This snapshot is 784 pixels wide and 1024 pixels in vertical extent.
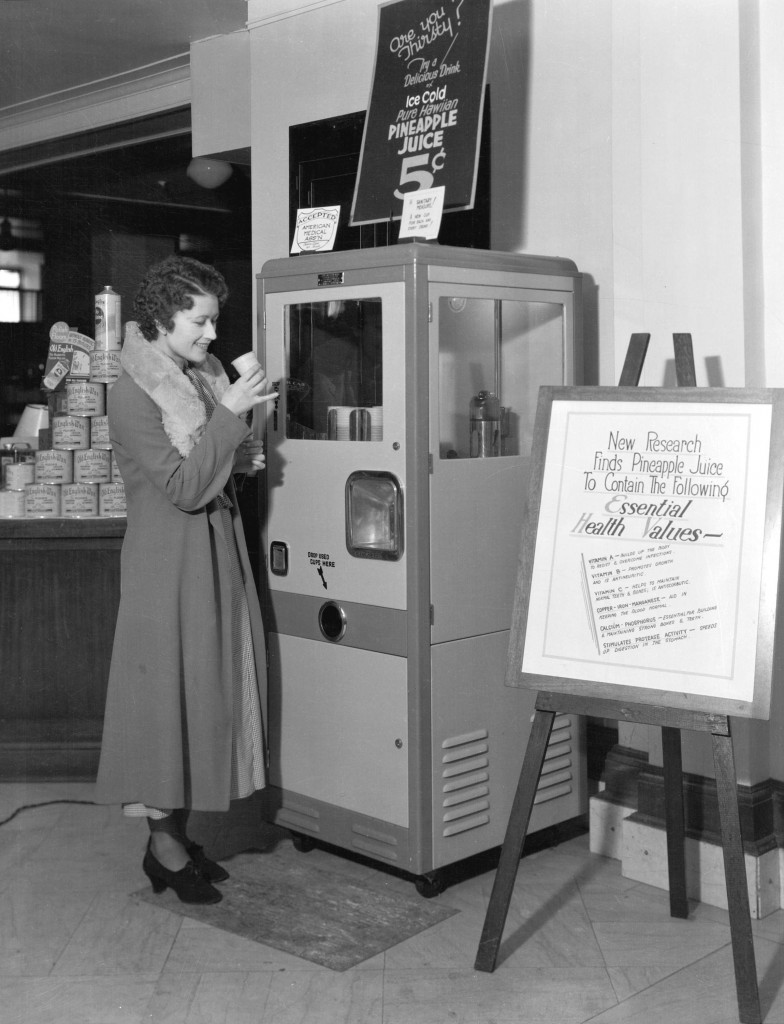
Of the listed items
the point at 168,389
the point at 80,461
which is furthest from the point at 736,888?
the point at 80,461

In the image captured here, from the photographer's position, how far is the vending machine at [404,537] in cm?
294

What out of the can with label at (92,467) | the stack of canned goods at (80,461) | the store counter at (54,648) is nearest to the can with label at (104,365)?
the stack of canned goods at (80,461)

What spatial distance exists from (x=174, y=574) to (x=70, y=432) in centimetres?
144

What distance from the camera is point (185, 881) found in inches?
118

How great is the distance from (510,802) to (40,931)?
1266mm

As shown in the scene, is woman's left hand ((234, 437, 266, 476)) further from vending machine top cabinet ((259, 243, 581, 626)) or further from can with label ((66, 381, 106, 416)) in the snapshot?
can with label ((66, 381, 106, 416))

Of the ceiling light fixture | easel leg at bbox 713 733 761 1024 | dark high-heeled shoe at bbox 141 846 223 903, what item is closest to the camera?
easel leg at bbox 713 733 761 1024

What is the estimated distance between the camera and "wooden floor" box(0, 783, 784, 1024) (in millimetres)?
2463

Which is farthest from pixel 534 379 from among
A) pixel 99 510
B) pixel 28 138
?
pixel 28 138

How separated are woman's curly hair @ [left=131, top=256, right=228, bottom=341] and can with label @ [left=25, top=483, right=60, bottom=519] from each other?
53.8 inches

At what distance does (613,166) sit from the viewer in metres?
3.27

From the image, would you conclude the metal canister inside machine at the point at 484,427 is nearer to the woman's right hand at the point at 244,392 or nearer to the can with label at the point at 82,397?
the woman's right hand at the point at 244,392

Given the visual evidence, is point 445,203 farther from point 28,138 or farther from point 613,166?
point 28,138

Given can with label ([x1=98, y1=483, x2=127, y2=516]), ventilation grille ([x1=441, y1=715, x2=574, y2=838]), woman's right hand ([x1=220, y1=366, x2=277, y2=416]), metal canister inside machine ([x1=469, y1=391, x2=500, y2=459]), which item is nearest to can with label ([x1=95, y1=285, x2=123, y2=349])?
can with label ([x1=98, y1=483, x2=127, y2=516])
